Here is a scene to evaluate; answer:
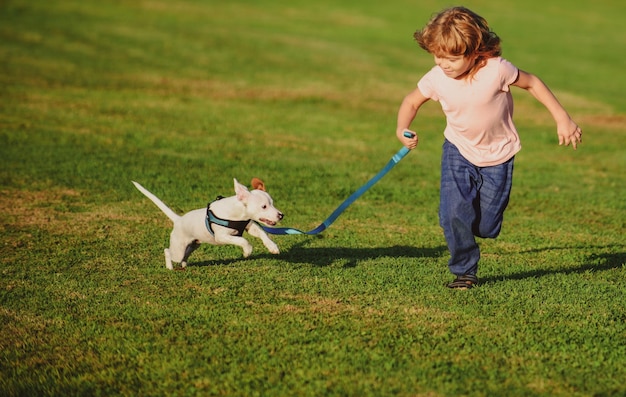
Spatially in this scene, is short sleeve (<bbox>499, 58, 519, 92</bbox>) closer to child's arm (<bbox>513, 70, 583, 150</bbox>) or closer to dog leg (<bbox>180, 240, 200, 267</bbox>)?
child's arm (<bbox>513, 70, 583, 150</bbox>)

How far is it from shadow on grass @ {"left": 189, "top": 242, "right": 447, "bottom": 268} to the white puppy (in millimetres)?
576

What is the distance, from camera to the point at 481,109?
6.21 meters

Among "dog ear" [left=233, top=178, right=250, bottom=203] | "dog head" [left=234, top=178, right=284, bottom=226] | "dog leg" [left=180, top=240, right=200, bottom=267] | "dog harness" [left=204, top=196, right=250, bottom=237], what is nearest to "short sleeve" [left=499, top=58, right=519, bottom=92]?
"dog head" [left=234, top=178, right=284, bottom=226]

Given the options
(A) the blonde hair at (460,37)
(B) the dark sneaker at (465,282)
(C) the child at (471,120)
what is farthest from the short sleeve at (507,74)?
(B) the dark sneaker at (465,282)

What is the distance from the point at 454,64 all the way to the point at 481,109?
1.36 ft

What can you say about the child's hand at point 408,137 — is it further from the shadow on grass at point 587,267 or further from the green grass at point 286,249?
the shadow on grass at point 587,267

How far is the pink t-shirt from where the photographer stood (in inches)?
241

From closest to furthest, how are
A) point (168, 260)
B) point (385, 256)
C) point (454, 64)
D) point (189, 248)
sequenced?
point (454, 64)
point (189, 248)
point (168, 260)
point (385, 256)

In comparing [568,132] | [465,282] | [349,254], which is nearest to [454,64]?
[568,132]

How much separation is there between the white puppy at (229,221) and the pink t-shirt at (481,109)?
1432 millimetres

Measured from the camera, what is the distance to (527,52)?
1087 inches

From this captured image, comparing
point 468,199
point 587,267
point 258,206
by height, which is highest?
point 468,199

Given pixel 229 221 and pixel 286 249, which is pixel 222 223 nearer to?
pixel 229 221

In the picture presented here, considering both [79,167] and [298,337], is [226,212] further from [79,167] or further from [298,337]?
[79,167]
